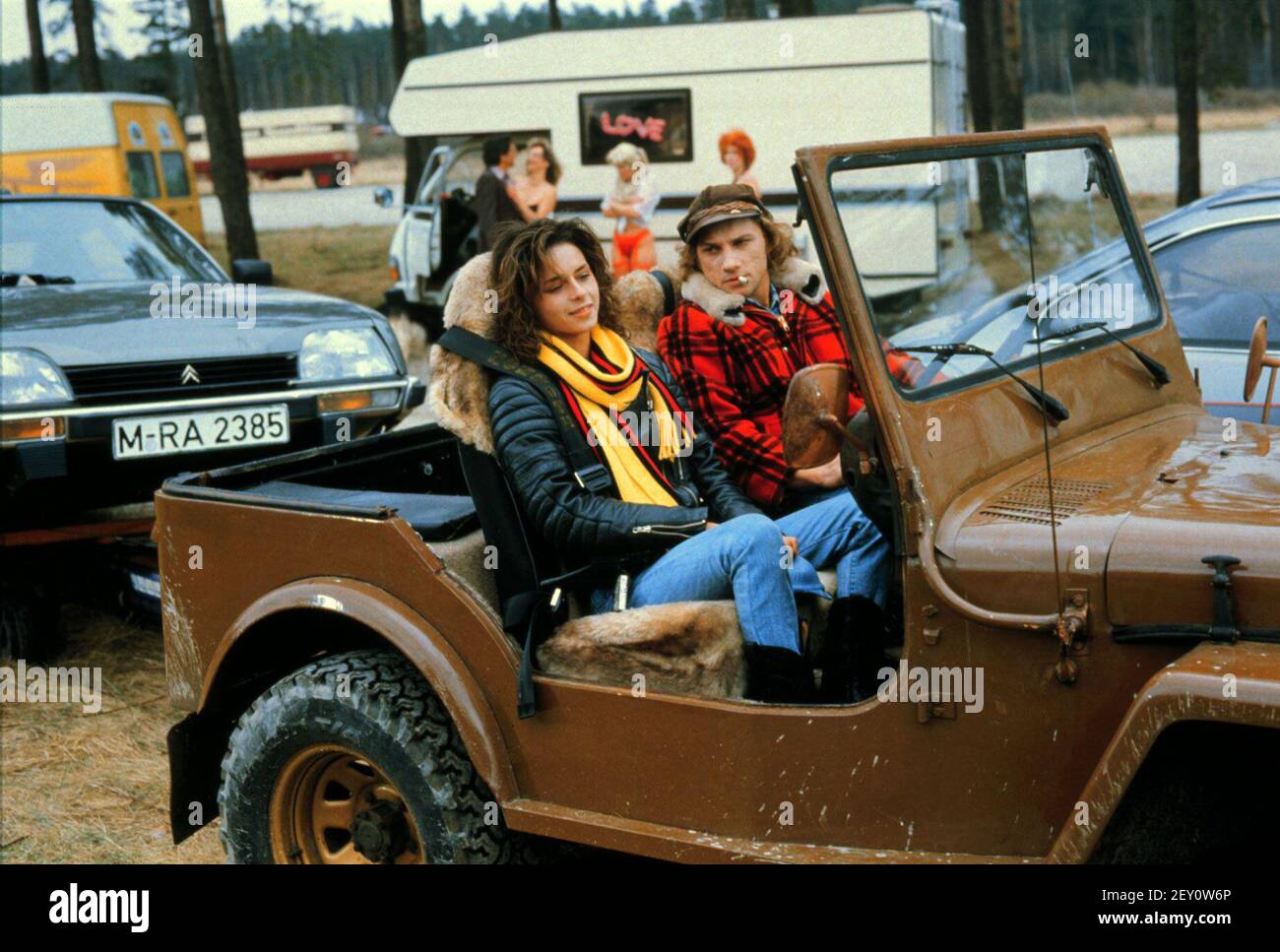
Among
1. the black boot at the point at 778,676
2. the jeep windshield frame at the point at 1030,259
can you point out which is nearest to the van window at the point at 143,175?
the jeep windshield frame at the point at 1030,259

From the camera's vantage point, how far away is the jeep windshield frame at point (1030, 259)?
2752 millimetres

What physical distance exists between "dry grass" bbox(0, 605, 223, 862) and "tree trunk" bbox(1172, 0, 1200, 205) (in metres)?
10.9

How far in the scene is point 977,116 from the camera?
51.9ft

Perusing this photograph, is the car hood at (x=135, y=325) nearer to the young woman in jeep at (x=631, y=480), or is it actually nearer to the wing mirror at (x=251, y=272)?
the wing mirror at (x=251, y=272)

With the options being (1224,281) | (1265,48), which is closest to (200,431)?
(1224,281)

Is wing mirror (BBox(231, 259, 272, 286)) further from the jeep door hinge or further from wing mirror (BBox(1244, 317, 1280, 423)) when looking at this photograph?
the jeep door hinge

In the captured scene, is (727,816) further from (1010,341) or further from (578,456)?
(1010,341)

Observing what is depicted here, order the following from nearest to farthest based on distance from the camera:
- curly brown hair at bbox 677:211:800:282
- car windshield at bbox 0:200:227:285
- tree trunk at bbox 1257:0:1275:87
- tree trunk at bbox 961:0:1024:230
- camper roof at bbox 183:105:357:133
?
1. curly brown hair at bbox 677:211:800:282
2. car windshield at bbox 0:200:227:285
3. tree trunk at bbox 961:0:1024:230
4. tree trunk at bbox 1257:0:1275:87
5. camper roof at bbox 183:105:357:133

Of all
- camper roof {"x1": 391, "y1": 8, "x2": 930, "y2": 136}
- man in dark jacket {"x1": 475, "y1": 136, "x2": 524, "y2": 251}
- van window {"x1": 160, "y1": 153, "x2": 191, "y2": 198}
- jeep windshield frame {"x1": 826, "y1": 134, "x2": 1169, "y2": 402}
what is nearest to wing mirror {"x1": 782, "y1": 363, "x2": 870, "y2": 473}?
jeep windshield frame {"x1": 826, "y1": 134, "x2": 1169, "y2": 402}

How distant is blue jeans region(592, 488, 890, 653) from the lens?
2908 millimetres

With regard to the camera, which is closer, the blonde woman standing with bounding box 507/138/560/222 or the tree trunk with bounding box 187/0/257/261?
the blonde woman standing with bounding box 507/138/560/222

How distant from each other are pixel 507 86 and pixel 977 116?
18.2ft

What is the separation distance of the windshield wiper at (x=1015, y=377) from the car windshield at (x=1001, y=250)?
0.7 inches
